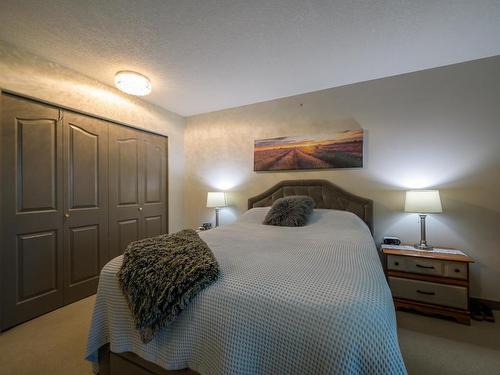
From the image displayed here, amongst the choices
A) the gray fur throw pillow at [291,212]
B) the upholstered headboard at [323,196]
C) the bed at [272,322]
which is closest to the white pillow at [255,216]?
the gray fur throw pillow at [291,212]

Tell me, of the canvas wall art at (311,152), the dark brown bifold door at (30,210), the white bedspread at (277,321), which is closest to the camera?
the white bedspread at (277,321)

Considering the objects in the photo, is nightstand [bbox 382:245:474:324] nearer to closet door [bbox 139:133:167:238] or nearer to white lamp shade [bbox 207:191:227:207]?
white lamp shade [bbox 207:191:227:207]

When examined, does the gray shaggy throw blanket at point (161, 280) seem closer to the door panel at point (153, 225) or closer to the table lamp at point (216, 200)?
the table lamp at point (216, 200)

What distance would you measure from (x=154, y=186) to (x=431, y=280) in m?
3.34

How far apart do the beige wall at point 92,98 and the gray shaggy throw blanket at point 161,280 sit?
1.95 m

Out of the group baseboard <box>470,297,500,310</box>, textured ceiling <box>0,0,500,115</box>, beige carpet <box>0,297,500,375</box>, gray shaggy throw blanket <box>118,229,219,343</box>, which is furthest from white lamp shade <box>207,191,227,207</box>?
baseboard <box>470,297,500,310</box>

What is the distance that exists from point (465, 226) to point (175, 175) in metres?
3.64

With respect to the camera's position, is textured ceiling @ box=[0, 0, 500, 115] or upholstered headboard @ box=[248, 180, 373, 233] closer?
textured ceiling @ box=[0, 0, 500, 115]

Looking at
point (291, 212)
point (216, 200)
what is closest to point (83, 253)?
point (216, 200)

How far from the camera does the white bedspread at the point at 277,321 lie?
2.14 feet

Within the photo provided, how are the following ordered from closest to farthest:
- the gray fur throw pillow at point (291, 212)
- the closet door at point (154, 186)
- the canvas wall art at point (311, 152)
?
the gray fur throw pillow at point (291, 212), the canvas wall art at point (311, 152), the closet door at point (154, 186)

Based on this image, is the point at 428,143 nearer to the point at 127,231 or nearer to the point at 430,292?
the point at 430,292

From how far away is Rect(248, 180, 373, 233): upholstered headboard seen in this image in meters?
2.46

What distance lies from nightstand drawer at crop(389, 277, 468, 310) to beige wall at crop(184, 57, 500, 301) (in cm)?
49
